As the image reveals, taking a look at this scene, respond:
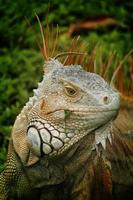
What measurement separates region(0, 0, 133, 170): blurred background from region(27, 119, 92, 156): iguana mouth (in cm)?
162

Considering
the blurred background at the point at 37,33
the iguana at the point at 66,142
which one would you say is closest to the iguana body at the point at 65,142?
the iguana at the point at 66,142

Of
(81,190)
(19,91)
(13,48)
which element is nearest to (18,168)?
(81,190)

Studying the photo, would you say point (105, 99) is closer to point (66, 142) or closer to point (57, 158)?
point (66, 142)

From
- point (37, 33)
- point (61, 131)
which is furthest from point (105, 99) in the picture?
point (37, 33)

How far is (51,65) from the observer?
4184mm

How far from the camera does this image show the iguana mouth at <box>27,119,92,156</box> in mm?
3814

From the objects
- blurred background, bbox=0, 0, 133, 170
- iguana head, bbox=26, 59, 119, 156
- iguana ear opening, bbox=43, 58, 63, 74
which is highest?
blurred background, bbox=0, 0, 133, 170

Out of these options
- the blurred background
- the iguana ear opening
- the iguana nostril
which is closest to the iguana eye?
the iguana nostril

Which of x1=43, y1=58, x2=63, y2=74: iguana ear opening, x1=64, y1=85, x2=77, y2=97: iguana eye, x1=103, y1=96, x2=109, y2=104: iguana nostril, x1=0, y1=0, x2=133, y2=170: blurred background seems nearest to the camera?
x1=103, y1=96, x2=109, y2=104: iguana nostril

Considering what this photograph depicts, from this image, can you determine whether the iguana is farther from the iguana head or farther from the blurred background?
the blurred background

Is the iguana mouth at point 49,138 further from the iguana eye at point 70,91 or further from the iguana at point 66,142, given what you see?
the iguana eye at point 70,91

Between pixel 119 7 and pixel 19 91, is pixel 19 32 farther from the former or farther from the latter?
pixel 119 7

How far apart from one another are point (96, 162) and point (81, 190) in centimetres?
23

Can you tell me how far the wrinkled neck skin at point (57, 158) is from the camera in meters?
3.80
